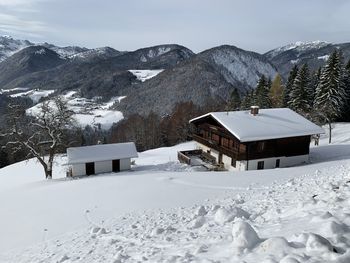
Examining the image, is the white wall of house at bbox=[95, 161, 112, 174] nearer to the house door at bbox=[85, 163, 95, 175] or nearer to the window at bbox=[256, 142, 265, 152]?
the house door at bbox=[85, 163, 95, 175]

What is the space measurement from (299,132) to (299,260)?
31100 millimetres

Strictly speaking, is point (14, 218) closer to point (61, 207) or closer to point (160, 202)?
point (61, 207)

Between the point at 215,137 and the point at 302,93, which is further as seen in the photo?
the point at 302,93

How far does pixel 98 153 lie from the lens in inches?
1534

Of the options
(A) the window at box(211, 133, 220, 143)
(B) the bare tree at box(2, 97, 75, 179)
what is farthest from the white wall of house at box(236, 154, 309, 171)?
(B) the bare tree at box(2, 97, 75, 179)

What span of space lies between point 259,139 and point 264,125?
281cm

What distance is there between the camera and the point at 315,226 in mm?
9625

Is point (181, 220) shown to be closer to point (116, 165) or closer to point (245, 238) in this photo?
point (245, 238)

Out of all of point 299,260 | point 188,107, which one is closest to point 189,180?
point 299,260

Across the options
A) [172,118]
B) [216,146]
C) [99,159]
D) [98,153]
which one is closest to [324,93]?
[216,146]

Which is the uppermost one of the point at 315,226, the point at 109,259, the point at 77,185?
the point at 315,226

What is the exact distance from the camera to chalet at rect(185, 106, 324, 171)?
35.0 meters

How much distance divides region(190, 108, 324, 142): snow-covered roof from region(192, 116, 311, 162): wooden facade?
850 mm

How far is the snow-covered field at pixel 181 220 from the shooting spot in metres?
8.78
